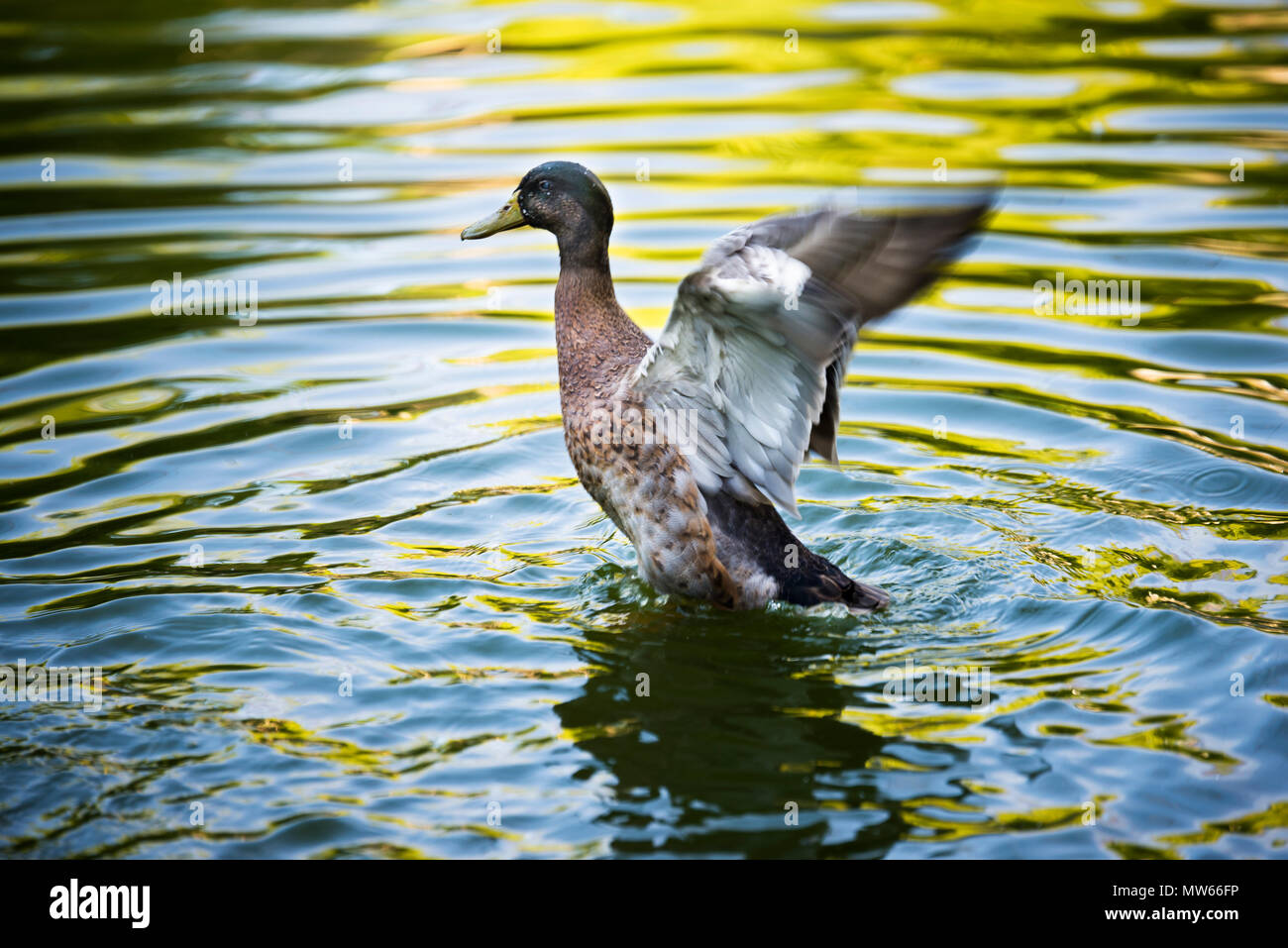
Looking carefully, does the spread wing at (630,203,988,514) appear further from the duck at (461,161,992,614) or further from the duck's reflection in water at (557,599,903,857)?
the duck's reflection in water at (557,599,903,857)

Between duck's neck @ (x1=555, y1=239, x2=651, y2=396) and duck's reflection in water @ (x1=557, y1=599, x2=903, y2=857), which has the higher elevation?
duck's neck @ (x1=555, y1=239, x2=651, y2=396)

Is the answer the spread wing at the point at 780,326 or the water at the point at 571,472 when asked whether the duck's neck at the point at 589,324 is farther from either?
the water at the point at 571,472

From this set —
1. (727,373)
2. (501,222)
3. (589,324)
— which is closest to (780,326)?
(727,373)

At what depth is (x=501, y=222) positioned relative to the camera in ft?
20.1

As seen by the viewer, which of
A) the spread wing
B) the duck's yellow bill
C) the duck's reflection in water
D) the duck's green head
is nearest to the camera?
the duck's reflection in water

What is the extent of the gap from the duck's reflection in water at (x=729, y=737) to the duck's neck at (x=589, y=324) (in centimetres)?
108

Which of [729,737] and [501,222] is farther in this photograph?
[501,222]

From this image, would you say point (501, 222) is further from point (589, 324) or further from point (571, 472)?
point (571, 472)

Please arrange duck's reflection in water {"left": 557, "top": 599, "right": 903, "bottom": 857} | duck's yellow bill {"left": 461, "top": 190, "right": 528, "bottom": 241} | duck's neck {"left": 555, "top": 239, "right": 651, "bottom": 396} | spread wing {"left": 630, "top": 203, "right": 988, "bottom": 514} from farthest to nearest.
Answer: duck's yellow bill {"left": 461, "top": 190, "right": 528, "bottom": 241}, duck's neck {"left": 555, "top": 239, "right": 651, "bottom": 396}, spread wing {"left": 630, "top": 203, "right": 988, "bottom": 514}, duck's reflection in water {"left": 557, "top": 599, "right": 903, "bottom": 857}

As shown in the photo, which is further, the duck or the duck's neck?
the duck's neck

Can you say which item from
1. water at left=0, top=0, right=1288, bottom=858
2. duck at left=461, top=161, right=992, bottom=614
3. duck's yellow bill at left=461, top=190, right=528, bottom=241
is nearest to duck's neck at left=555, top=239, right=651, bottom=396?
duck at left=461, top=161, right=992, bottom=614

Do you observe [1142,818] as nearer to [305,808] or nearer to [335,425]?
[305,808]

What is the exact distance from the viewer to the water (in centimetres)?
438

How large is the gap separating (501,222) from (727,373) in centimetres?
163
